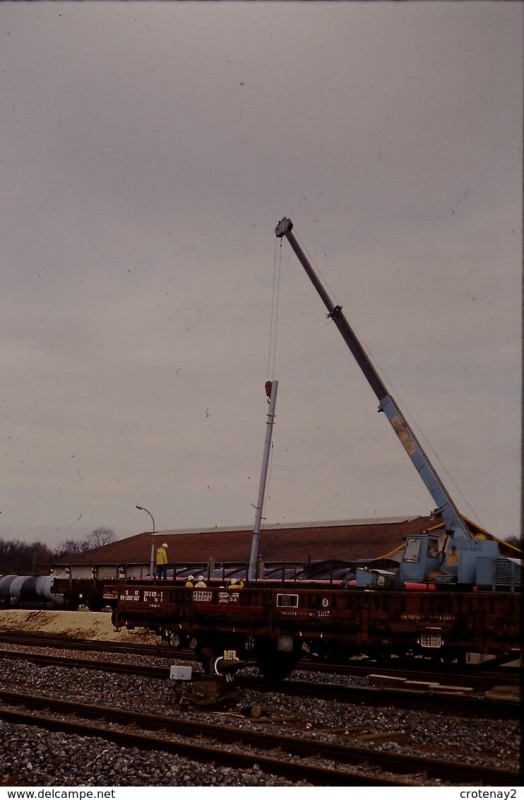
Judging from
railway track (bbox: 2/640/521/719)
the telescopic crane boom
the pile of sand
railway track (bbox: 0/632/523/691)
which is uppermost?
the telescopic crane boom

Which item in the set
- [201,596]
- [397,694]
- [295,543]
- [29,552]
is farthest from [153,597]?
[29,552]

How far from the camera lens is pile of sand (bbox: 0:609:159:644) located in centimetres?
3284

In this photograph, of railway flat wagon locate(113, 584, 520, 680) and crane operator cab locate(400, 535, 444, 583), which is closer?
railway flat wagon locate(113, 584, 520, 680)

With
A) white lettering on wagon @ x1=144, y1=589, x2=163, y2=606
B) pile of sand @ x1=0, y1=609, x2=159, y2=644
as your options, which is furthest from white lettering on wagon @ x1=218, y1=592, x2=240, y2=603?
pile of sand @ x1=0, y1=609, x2=159, y2=644

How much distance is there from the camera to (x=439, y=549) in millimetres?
→ 14867

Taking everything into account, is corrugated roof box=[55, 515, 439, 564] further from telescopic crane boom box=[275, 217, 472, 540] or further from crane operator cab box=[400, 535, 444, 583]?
crane operator cab box=[400, 535, 444, 583]

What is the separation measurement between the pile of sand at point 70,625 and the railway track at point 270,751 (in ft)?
61.0

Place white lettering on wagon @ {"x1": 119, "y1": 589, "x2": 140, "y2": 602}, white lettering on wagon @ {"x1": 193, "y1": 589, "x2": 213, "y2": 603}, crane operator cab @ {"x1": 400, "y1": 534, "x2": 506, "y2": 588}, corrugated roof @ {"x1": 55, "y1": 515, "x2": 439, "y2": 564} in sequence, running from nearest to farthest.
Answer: crane operator cab @ {"x1": 400, "y1": 534, "x2": 506, "y2": 588}
white lettering on wagon @ {"x1": 193, "y1": 589, "x2": 213, "y2": 603}
white lettering on wagon @ {"x1": 119, "y1": 589, "x2": 140, "y2": 602}
corrugated roof @ {"x1": 55, "y1": 515, "x2": 439, "y2": 564}

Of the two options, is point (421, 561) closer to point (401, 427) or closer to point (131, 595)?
point (401, 427)

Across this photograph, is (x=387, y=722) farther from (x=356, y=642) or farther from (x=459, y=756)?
(x=459, y=756)

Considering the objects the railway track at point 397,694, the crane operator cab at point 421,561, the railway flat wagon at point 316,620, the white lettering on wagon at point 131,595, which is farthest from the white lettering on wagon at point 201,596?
the crane operator cab at point 421,561

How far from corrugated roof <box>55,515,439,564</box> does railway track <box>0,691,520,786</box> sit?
25.9 metres

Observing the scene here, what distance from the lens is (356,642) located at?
13.1 metres

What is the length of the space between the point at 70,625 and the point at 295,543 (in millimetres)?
14906
